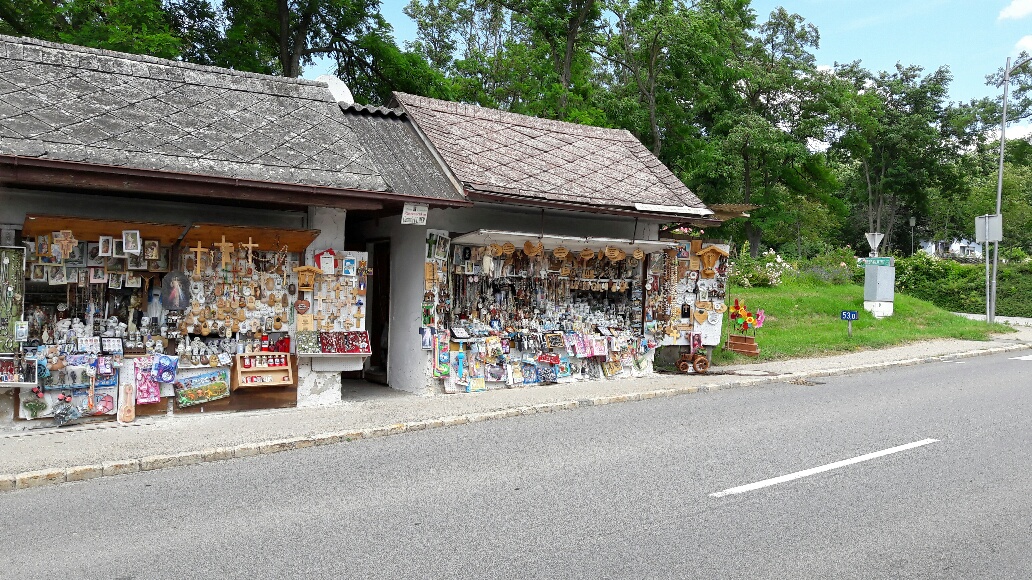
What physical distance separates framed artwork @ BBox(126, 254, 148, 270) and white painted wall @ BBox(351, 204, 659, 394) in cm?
367

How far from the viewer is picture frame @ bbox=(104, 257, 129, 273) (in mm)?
9016

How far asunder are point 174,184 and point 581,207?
19.1 ft

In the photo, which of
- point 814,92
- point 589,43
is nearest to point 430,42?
point 589,43

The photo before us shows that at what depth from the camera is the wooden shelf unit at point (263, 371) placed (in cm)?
977

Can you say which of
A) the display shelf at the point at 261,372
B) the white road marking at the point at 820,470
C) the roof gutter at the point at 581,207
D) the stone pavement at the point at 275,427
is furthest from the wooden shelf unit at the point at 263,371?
the white road marking at the point at 820,470

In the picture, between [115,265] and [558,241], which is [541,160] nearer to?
[558,241]

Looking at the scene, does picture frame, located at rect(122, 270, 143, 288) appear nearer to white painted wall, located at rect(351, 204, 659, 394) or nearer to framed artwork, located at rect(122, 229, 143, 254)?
framed artwork, located at rect(122, 229, 143, 254)

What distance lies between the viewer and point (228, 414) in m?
9.75

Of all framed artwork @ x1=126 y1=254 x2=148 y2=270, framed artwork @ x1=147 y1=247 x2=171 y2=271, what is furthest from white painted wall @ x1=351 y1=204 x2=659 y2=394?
framed artwork @ x1=126 y1=254 x2=148 y2=270

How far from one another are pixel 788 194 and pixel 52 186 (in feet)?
116

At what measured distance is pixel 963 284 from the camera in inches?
1357

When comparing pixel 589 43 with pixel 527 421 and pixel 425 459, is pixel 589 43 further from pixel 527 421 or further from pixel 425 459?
pixel 425 459

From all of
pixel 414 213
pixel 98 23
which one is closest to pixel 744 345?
pixel 414 213

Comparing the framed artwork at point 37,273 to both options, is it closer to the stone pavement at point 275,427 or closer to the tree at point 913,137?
the stone pavement at point 275,427
